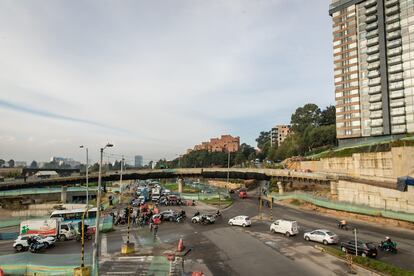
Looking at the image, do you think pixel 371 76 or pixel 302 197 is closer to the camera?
pixel 302 197

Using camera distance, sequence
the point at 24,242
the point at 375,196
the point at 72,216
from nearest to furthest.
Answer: the point at 24,242 → the point at 72,216 → the point at 375,196

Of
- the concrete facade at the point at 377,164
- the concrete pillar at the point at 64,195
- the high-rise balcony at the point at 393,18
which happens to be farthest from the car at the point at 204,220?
the high-rise balcony at the point at 393,18

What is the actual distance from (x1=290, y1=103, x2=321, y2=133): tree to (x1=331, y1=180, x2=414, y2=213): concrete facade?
87.4 meters

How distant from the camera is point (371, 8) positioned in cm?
10481

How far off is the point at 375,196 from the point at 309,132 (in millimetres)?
79667

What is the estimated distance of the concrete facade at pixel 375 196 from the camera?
44344 mm

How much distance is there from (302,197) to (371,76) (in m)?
58.9

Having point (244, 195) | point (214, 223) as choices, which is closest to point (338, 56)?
point (244, 195)

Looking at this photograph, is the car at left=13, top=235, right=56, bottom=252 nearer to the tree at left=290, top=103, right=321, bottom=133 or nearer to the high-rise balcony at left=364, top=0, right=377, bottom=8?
the high-rise balcony at left=364, top=0, right=377, bottom=8

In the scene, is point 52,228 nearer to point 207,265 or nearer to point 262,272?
point 207,265

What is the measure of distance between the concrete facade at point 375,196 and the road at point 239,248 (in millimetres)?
5330

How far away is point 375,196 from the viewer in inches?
1996

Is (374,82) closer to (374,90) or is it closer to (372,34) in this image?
(374,90)

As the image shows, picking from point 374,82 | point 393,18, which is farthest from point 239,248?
point 393,18
